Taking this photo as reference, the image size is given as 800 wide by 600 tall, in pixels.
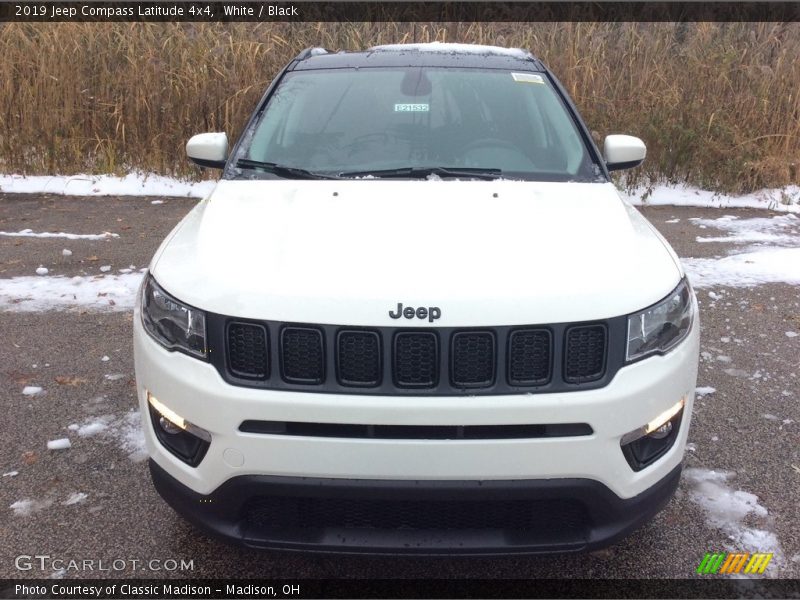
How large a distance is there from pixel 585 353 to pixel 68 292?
4.23 m

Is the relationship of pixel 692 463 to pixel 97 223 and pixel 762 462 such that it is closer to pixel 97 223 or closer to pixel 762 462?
pixel 762 462

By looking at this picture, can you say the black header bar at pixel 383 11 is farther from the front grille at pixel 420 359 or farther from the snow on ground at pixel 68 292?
the front grille at pixel 420 359

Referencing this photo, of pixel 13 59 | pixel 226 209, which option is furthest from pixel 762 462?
pixel 13 59

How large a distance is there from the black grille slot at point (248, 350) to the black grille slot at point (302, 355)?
0.18ft

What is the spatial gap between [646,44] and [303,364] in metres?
8.57

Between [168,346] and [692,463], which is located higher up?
[168,346]

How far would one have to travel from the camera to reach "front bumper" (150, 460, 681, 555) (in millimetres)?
1908

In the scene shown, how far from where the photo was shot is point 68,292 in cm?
504

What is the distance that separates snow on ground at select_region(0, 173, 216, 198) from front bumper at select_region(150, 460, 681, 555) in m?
6.64

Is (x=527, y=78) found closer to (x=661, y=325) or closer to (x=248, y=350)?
(x=661, y=325)

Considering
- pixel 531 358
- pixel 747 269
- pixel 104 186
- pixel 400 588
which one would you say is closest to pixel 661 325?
pixel 531 358

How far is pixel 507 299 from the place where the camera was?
196 centimetres

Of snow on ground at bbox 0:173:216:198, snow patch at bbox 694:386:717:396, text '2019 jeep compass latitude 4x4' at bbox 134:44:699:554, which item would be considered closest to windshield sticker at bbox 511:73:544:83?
text '2019 jeep compass latitude 4x4' at bbox 134:44:699:554

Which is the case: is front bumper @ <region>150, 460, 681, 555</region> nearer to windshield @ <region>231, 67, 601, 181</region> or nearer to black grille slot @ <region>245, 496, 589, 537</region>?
black grille slot @ <region>245, 496, 589, 537</region>
